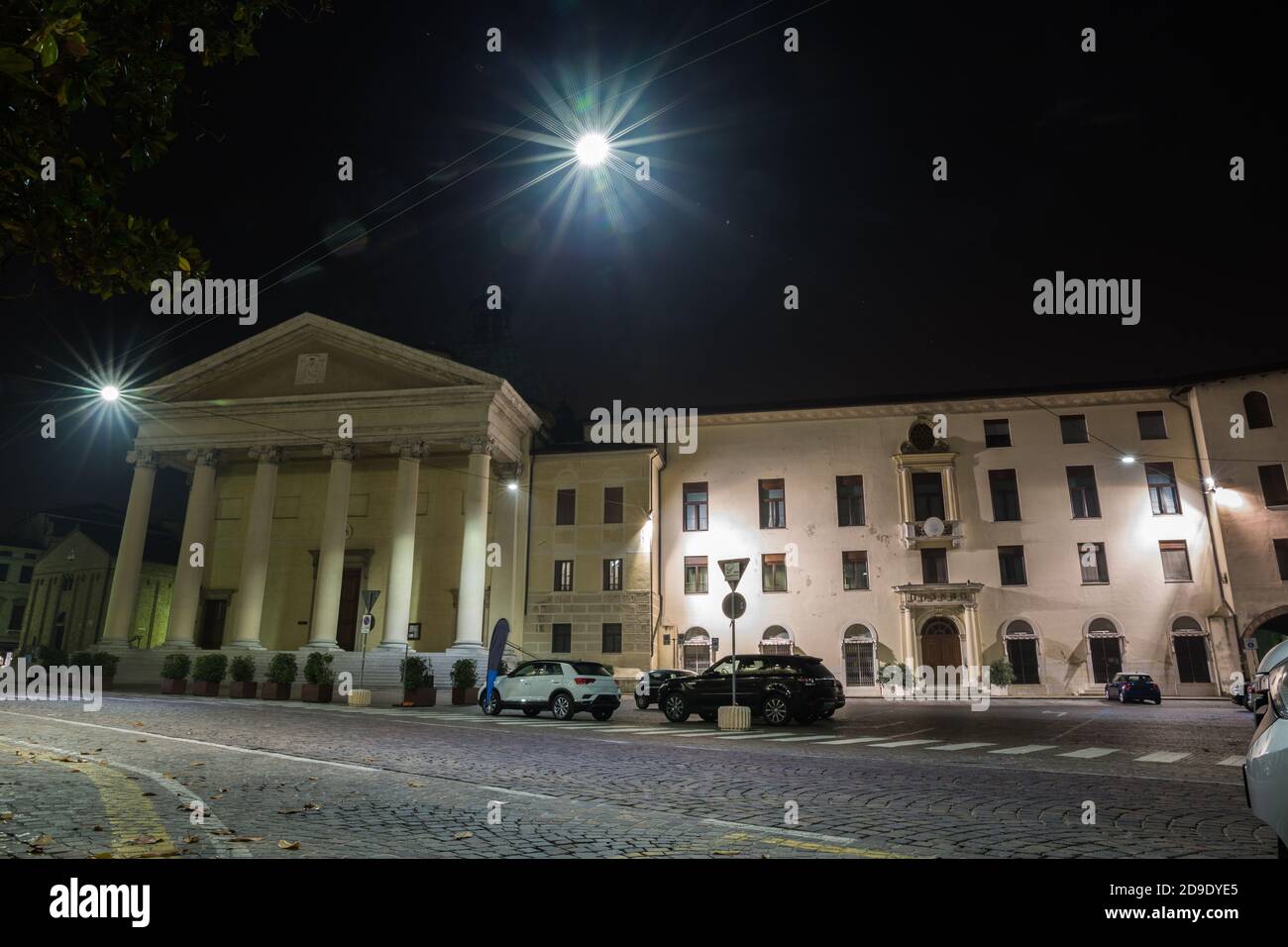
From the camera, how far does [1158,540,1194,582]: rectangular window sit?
31016 millimetres

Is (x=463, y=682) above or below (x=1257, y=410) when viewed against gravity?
below

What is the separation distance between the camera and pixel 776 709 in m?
17.2

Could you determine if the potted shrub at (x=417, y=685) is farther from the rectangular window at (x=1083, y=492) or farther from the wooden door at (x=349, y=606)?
the rectangular window at (x=1083, y=492)

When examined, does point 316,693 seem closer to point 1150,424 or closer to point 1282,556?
point 1150,424

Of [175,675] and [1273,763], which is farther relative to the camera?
[175,675]

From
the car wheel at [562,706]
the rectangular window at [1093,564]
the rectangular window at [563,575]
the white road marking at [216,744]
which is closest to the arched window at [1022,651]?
the rectangular window at [1093,564]

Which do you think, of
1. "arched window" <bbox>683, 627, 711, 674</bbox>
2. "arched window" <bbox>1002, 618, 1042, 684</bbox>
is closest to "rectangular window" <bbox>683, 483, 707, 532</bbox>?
"arched window" <bbox>683, 627, 711, 674</bbox>

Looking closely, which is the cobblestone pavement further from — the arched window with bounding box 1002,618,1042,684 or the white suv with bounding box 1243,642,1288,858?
the arched window with bounding box 1002,618,1042,684

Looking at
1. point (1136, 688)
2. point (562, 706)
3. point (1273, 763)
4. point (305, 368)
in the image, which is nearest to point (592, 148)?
point (1273, 763)

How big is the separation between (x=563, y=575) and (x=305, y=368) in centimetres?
1550

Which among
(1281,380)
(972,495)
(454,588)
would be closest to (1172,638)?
(972,495)

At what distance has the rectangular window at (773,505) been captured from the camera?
35188mm

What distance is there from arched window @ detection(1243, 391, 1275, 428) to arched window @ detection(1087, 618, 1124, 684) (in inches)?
417
